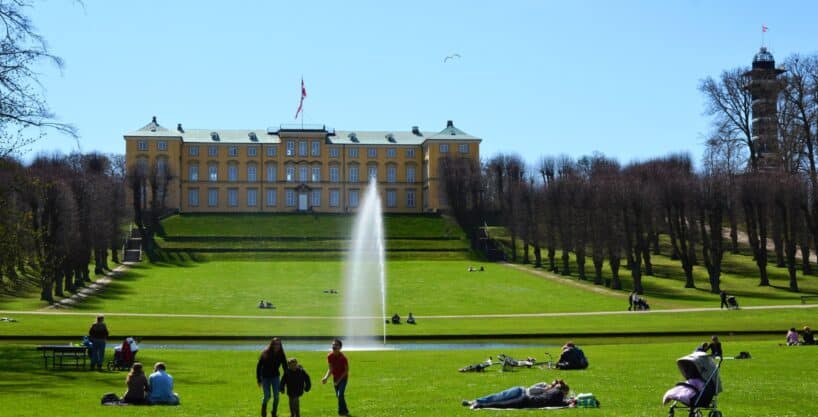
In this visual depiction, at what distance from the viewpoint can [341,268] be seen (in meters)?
71.6

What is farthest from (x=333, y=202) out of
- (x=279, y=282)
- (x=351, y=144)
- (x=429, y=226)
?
(x=279, y=282)

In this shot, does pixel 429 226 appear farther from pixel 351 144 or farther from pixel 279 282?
pixel 279 282

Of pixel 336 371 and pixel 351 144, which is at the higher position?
pixel 351 144

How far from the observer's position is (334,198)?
120 meters

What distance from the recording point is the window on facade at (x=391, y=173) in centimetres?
12081

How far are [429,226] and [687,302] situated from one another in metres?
48.2

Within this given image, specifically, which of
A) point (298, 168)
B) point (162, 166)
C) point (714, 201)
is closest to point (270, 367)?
point (714, 201)

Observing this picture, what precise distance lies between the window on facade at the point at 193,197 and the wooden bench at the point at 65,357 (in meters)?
93.5

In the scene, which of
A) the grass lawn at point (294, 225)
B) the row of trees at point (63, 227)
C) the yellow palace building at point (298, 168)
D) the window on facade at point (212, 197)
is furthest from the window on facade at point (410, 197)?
the row of trees at point (63, 227)

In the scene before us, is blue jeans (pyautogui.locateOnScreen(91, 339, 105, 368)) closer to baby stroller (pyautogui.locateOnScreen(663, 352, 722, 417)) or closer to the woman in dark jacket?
the woman in dark jacket

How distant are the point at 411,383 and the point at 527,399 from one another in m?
4.47

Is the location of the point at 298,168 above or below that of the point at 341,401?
above

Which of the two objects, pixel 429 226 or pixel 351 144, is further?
pixel 351 144

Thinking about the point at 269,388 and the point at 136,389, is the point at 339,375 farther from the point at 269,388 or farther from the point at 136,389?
the point at 136,389
